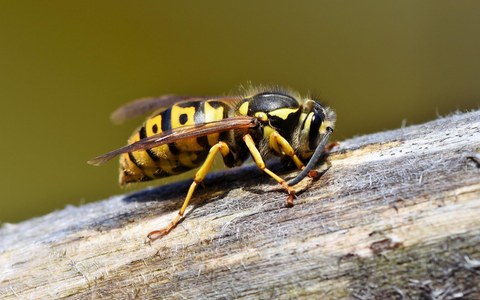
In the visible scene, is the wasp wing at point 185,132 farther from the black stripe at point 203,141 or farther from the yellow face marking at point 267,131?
the black stripe at point 203,141

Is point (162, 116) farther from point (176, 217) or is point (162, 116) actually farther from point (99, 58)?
point (99, 58)

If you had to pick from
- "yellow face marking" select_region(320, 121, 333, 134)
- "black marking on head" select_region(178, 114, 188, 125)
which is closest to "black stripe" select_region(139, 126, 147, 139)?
"black marking on head" select_region(178, 114, 188, 125)

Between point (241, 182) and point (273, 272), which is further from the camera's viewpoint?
point (241, 182)

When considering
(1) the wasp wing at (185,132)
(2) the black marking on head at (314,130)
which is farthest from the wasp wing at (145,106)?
(2) the black marking on head at (314,130)

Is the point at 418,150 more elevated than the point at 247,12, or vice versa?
the point at 247,12

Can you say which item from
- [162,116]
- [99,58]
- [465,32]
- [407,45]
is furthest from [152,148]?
[465,32]
